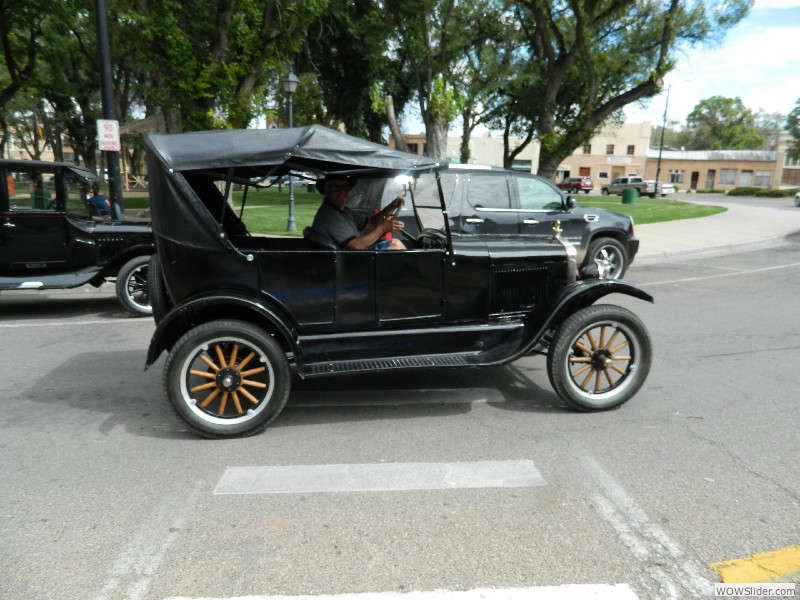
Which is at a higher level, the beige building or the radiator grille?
the beige building

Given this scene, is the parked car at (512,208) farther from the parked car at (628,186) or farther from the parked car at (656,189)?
the parked car at (628,186)

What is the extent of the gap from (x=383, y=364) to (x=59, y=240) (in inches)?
217

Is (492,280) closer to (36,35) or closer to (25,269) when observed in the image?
(25,269)

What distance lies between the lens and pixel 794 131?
7400 centimetres

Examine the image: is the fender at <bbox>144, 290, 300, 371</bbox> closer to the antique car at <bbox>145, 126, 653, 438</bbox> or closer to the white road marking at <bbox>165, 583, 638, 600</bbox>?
the antique car at <bbox>145, 126, 653, 438</bbox>

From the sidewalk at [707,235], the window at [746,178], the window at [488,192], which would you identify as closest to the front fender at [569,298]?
the window at [488,192]

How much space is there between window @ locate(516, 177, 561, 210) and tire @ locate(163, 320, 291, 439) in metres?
5.53

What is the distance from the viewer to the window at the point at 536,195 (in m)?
8.30

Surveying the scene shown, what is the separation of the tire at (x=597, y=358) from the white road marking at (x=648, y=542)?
0.89m

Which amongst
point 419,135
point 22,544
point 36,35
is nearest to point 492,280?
point 22,544

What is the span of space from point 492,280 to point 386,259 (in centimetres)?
84

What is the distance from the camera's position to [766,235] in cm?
1623

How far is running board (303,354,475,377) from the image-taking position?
3887 mm

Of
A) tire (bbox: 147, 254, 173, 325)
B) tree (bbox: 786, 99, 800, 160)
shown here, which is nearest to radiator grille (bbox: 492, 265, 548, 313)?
tire (bbox: 147, 254, 173, 325)
